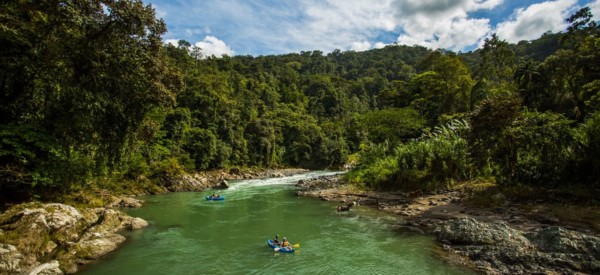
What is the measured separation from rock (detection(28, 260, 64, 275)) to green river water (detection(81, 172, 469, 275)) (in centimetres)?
94

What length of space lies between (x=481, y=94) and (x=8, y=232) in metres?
39.0

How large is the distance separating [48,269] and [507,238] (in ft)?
49.6

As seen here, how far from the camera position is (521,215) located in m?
14.2

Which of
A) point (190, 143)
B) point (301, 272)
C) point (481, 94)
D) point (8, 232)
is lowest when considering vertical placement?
point (301, 272)

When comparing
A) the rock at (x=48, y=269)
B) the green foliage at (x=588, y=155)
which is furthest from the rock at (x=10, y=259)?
the green foliage at (x=588, y=155)

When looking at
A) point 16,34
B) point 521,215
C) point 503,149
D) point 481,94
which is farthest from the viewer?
point 481,94

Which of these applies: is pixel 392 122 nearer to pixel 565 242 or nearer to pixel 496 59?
pixel 496 59

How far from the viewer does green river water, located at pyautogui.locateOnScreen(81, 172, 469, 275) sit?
11.4 meters

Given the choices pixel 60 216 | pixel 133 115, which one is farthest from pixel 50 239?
pixel 133 115

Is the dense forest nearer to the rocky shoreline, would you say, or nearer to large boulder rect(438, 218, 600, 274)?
the rocky shoreline

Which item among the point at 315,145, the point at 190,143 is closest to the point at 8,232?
the point at 190,143

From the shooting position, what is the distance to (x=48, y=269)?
34.0ft

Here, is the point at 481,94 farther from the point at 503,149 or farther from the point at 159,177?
the point at 159,177

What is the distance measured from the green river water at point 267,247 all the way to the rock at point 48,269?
94 centimetres
